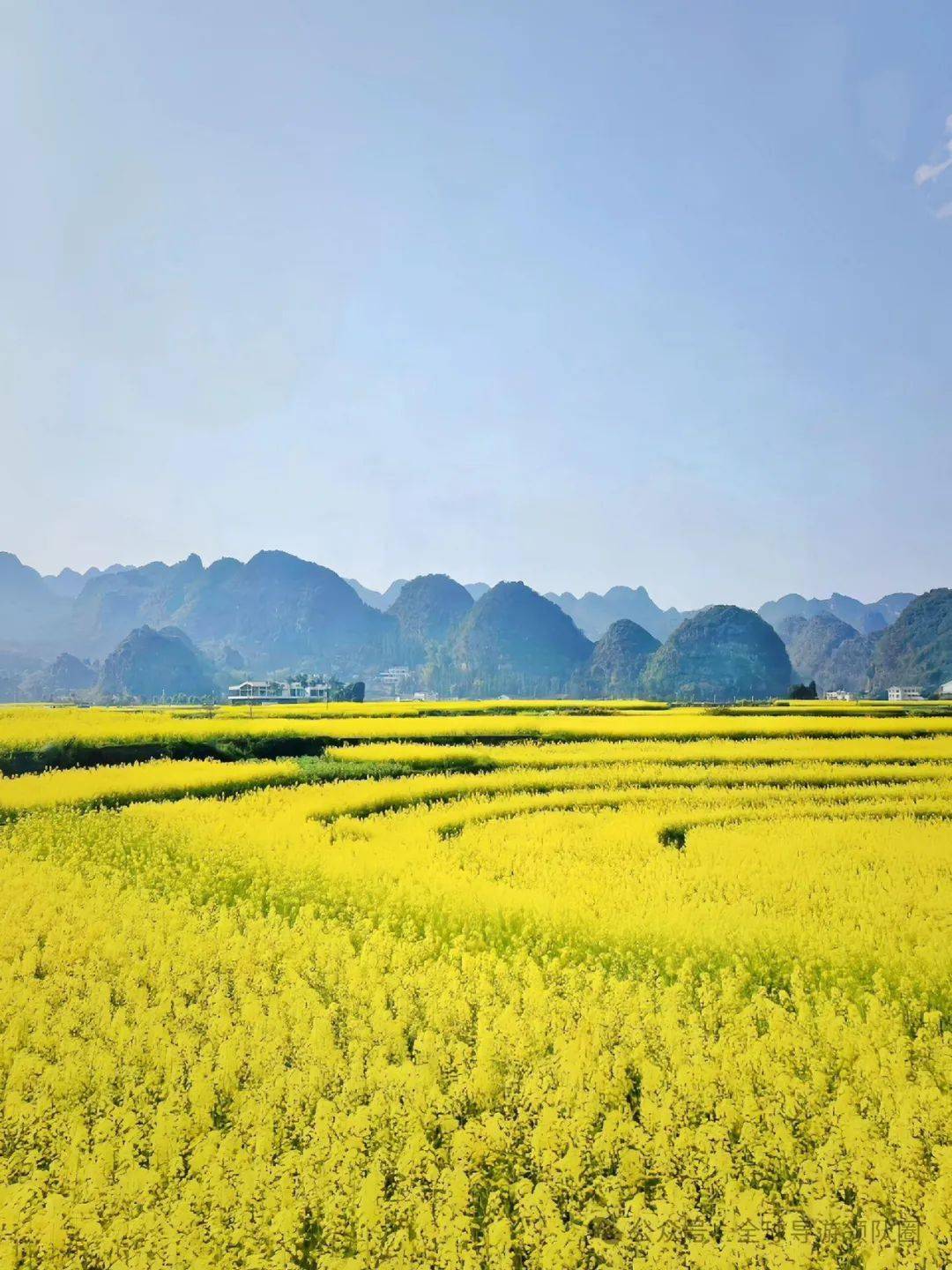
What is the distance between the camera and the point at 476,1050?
4.14 m

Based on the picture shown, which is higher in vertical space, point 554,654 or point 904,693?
Answer: point 554,654

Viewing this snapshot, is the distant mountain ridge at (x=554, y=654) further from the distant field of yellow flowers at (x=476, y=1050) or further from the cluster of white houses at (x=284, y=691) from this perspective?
the distant field of yellow flowers at (x=476, y=1050)

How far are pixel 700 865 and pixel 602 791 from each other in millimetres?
5737

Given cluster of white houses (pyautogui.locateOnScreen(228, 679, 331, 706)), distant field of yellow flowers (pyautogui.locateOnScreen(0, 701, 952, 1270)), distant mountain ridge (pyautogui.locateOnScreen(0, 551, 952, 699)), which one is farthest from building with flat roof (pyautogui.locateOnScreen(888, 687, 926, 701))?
distant field of yellow flowers (pyautogui.locateOnScreen(0, 701, 952, 1270))

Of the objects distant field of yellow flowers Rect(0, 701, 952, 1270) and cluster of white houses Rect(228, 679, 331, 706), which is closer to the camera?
distant field of yellow flowers Rect(0, 701, 952, 1270)

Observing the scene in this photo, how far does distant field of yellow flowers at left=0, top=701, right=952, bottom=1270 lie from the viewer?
305cm

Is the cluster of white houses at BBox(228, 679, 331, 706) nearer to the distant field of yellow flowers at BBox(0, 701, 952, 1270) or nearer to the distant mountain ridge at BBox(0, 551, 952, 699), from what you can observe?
the distant mountain ridge at BBox(0, 551, 952, 699)

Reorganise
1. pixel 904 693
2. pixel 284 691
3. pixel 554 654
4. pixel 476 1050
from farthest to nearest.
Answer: pixel 554 654
pixel 904 693
pixel 284 691
pixel 476 1050

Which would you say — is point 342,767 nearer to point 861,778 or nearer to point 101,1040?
point 861,778

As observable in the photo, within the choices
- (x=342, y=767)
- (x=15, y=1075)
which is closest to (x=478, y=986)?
(x=15, y=1075)

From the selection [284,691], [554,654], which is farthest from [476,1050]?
[554,654]

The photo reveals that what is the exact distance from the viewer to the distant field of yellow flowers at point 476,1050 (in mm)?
3047

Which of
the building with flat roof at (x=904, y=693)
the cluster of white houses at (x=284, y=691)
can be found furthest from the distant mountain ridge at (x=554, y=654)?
the cluster of white houses at (x=284, y=691)

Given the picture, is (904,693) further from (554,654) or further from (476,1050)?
(476,1050)
